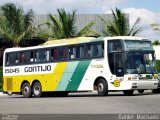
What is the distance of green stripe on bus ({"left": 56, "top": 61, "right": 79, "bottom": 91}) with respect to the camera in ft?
90.6

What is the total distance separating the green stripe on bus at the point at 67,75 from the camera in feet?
90.6

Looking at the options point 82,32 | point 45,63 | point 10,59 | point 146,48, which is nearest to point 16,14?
point 82,32

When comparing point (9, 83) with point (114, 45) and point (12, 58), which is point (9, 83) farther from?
point (114, 45)

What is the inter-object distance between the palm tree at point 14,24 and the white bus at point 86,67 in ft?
46.1

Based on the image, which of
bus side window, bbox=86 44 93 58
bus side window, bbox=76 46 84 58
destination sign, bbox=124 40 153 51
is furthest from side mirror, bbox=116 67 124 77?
bus side window, bbox=76 46 84 58

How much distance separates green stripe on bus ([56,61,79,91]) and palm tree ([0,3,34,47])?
17.3m

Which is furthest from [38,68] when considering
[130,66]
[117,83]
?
[130,66]

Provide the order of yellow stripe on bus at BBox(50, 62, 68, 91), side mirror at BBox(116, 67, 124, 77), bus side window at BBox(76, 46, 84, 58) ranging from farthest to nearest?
yellow stripe on bus at BBox(50, 62, 68, 91) → bus side window at BBox(76, 46, 84, 58) → side mirror at BBox(116, 67, 124, 77)

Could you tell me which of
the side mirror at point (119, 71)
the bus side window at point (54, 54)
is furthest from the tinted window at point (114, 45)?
the bus side window at point (54, 54)

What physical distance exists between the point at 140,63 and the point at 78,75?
3.60 m

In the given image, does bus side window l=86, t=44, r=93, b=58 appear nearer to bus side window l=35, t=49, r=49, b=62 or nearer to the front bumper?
the front bumper

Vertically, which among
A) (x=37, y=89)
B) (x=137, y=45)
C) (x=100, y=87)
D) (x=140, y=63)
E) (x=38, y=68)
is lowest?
(x=37, y=89)

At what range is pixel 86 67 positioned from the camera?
1062 inches

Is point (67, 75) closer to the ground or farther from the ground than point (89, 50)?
closer to the ground
